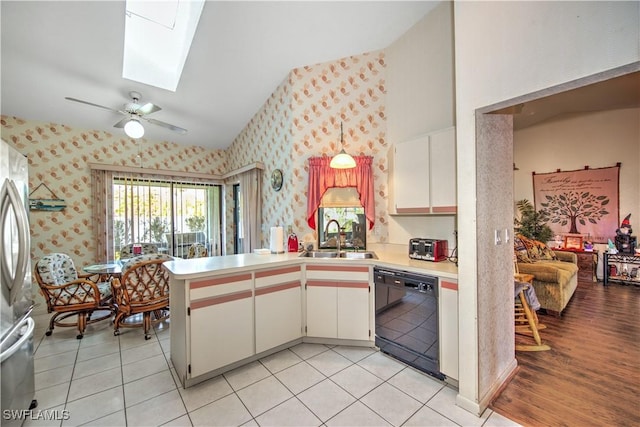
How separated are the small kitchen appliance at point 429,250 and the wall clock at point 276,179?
6.75 ft

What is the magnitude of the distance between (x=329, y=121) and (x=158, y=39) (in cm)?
238

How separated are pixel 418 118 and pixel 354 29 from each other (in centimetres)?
128

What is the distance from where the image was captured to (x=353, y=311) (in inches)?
104

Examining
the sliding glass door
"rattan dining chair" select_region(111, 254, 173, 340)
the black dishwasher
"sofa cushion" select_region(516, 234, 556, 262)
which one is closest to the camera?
the black dishwasher

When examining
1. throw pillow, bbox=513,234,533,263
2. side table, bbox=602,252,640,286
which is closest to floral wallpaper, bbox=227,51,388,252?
throw pillow, bbox=513,234,533,263

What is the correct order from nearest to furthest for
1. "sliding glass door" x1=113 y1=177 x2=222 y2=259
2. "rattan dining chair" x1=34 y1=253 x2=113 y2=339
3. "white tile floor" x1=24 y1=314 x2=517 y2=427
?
"white tile floor" x1=24 y1=314 x2=517 y2=427 < "rattan dining chair" x1=34 y1=253 x2=113 y2=339 < "sliding glass door" x1=113 y1=177 x2=222 y2=259

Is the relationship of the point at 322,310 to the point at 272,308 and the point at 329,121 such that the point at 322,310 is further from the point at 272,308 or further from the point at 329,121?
the point at 329,121

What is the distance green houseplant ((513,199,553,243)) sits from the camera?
5.46 meters

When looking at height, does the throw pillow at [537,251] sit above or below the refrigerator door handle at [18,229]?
below

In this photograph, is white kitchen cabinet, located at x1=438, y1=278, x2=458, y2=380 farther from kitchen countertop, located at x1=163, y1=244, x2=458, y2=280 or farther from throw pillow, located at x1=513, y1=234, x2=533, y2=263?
throw pillow, located at x1=513, y1=234, x2=533, y2=263

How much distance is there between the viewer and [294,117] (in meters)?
3.51

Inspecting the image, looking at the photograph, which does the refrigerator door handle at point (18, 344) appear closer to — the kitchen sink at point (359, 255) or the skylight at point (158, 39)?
the kitchen sink at point (359, 255)

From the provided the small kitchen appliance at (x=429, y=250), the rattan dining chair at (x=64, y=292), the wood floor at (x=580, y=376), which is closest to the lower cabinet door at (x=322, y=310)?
the small kitchen appliance at (x=429, y=250)

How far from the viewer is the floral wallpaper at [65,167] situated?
12.2 ft
